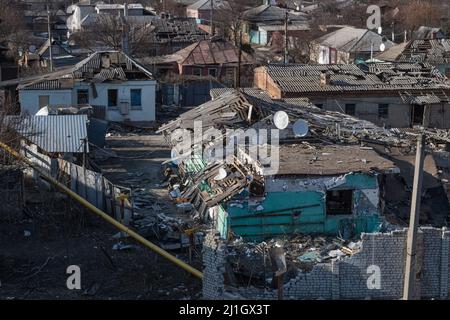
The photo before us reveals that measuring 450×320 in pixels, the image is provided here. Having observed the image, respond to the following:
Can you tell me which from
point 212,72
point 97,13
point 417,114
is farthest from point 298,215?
point 97,13

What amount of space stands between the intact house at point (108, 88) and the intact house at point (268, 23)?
928 inches

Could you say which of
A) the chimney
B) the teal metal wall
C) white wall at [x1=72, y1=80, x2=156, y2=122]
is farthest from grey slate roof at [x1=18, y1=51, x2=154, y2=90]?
the teal metal wall

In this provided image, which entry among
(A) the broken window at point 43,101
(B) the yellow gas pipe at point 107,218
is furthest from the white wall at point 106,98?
(B) the yellow gas pipe at point 107,218

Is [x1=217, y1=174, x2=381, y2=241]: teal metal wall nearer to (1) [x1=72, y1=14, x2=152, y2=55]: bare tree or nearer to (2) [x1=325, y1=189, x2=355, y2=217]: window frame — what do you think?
(2) [x1=325, y1=189, x2=355, y2=217]: window frame

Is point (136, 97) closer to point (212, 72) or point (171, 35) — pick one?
point (212, 72)

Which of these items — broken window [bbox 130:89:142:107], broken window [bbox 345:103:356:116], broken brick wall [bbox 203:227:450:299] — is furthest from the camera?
broken window [bbox 130:89:142:107]

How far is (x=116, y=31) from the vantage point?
41094 millimetres

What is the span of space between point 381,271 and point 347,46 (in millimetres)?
30529

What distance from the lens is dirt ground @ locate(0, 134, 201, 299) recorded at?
1227 centimetres

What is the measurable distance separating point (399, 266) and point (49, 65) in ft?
83.2

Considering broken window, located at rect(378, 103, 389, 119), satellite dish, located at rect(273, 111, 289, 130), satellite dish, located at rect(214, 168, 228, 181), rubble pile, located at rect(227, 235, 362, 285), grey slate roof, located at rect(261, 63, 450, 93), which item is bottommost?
rubble pile, located at rect(227, 235, 362, 285)

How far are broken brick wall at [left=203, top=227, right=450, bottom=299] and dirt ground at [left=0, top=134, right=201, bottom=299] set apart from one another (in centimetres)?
156

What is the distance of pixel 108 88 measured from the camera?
27281 millimetres
